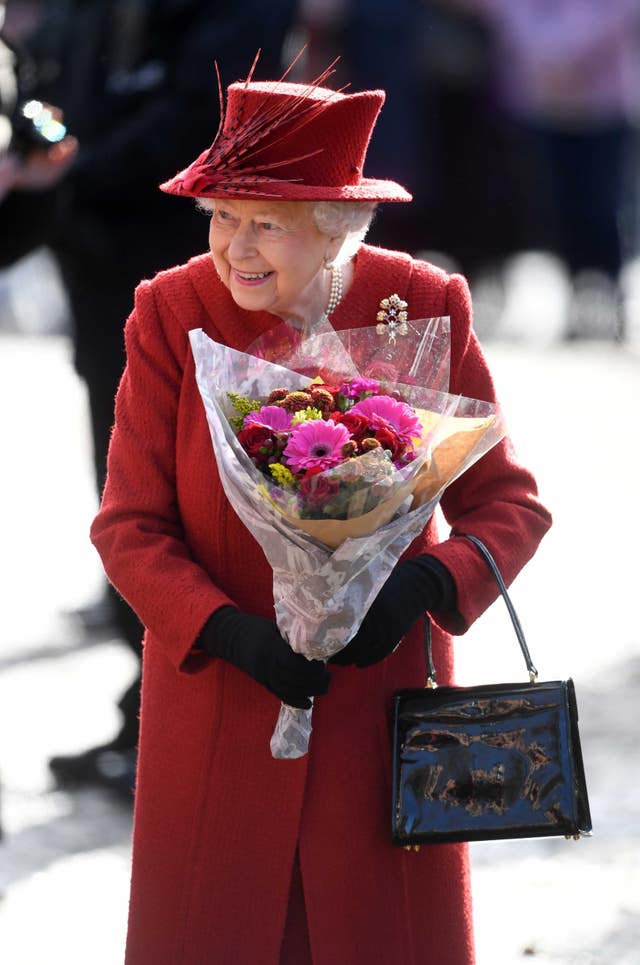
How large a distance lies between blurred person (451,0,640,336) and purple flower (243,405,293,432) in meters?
12.0

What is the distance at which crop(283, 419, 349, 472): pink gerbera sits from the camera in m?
2.04

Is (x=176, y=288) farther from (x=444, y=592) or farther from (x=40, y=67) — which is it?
(x=40, y=67)

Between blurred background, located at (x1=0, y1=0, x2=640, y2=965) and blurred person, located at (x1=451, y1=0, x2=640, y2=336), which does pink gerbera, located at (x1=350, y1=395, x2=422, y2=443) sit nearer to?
blurred background, located at (x1=0, y1=0, x2=640, y2=965)

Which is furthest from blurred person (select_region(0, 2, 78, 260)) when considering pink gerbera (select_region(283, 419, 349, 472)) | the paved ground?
pink gerbera (select_region(283, 419, 349, 472))

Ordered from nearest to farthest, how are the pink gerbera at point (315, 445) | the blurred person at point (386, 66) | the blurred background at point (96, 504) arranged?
the pink gerbera at point (315, 445) → the blurred background at point (96, 504) → the blurred person at point (386, 66)

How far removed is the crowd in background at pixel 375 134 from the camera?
4285 mm

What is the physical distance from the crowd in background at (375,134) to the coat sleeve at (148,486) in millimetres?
1840

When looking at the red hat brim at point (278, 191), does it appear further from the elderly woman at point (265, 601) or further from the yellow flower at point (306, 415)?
the yellow flower at point (306, 415)

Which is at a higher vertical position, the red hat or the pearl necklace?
the red hat

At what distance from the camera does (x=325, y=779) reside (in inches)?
95.8

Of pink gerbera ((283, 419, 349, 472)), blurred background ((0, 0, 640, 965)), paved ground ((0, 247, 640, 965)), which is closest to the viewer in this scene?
pink gerbera ((283, 419, 349, 472))

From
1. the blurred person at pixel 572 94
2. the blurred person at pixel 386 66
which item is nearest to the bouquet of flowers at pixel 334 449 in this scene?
the blurred person at pixel 386 66

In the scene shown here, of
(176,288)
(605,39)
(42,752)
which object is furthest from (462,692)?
(605,39)

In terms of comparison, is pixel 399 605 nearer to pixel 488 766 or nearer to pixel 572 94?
pixel 488 766
